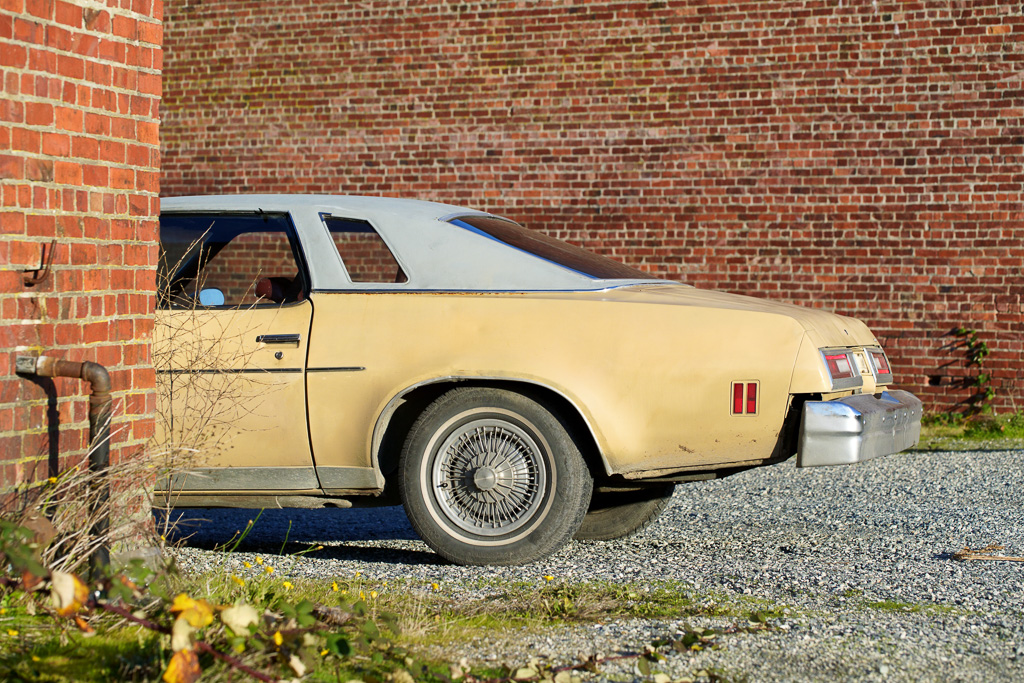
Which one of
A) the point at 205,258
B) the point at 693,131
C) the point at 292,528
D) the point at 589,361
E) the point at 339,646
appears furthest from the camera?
the point at 693,131

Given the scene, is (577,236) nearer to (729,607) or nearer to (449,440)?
(449,440)

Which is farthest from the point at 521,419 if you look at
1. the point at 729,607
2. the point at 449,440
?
the point at 729,607

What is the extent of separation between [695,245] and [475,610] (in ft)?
22.2

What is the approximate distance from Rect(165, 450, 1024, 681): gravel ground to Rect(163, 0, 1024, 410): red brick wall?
2.51 m

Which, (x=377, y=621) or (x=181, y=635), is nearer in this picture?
(x=181, y=635)

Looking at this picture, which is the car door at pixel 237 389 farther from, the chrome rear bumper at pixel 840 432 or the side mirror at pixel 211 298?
the chrome rear bumper at pixel 840 432

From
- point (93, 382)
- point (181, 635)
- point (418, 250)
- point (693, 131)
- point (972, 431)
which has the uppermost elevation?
point (693, 131)

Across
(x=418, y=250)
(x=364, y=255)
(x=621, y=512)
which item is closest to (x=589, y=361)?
(x=418, y=250)

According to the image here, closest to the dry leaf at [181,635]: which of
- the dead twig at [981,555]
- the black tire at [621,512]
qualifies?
the black tire at [621,512]

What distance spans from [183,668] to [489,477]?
223 centimetres

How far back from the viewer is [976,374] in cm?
952

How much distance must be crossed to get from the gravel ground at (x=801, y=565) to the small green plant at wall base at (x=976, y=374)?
185 cm

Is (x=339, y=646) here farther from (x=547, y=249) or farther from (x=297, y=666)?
(x=547, y=249)

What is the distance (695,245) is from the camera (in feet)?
33.1
